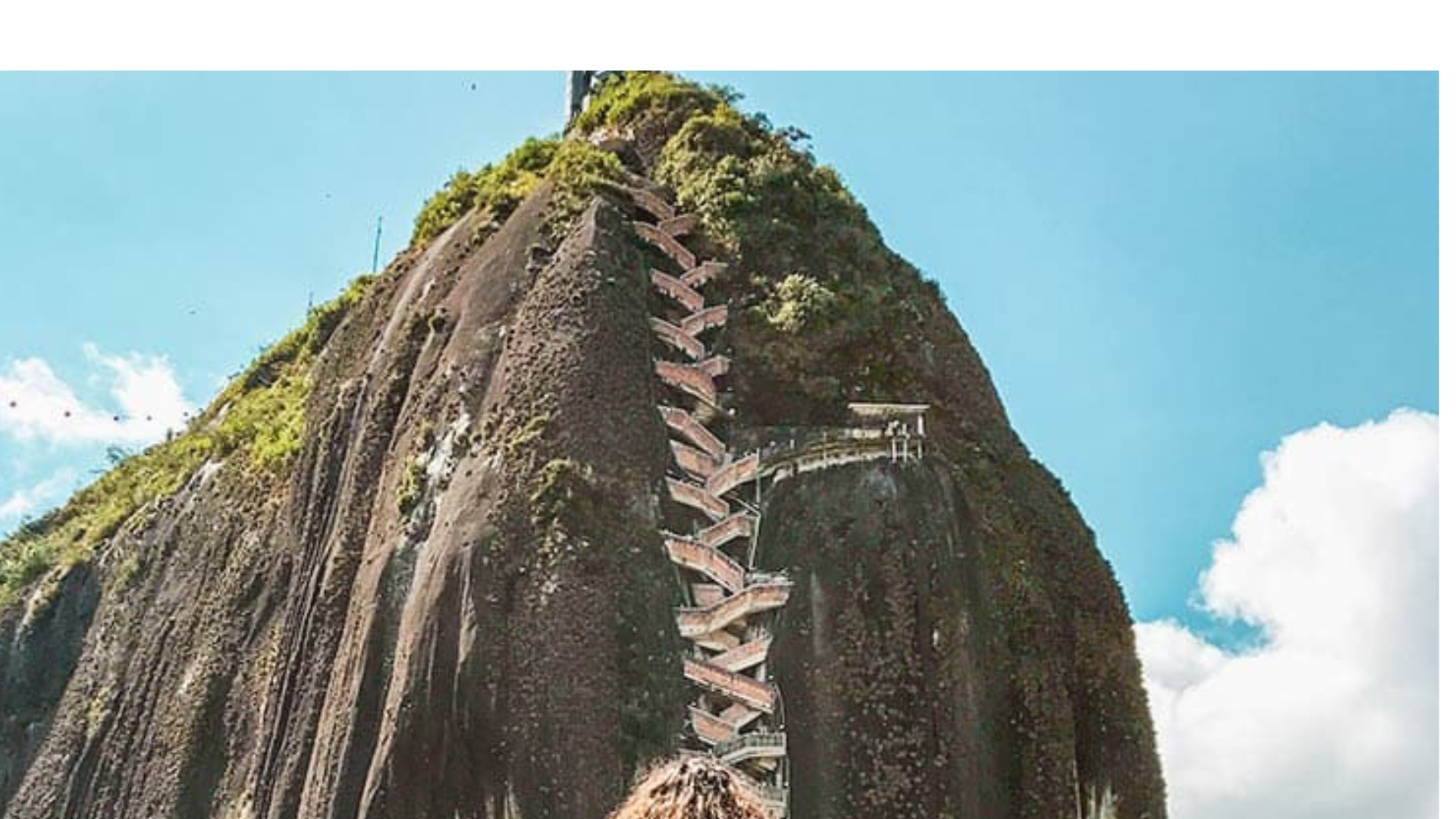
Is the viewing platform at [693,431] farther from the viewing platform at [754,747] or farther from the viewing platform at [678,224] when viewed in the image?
the viewing platform at [754,747]

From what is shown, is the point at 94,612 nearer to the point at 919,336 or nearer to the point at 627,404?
the point at 627,404

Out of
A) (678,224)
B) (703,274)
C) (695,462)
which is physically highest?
(678,224)

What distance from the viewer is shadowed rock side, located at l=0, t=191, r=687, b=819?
17.9 m

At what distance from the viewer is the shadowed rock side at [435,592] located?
17938 millimetres

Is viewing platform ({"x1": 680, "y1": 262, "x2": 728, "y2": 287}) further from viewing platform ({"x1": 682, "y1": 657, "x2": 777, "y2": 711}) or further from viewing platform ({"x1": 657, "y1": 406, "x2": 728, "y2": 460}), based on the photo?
viewing platform ({"x1": 682, "y1": 657, "x2": 777, "y2": 711})

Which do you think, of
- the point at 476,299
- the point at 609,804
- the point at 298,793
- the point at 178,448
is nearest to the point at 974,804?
the point at 609,804

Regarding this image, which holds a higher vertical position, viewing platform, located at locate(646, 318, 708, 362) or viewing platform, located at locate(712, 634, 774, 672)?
viewing platform, located at locate(646, 318, 708, 362)

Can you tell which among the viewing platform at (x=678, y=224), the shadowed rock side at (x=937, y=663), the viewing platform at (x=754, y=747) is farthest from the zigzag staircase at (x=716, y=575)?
the viewing platform at (x=678, y=224)

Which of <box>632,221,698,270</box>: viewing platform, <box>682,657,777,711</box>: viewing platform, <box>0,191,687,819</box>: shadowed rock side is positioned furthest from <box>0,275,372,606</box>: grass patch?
<box>682,657,777,711</box>: viewing platform

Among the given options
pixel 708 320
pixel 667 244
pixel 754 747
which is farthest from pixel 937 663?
pixel 667 244

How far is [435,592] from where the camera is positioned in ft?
61.5

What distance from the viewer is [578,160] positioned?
2411 cm

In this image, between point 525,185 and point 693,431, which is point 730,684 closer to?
point 693,431

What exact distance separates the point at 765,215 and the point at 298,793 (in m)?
9.64
